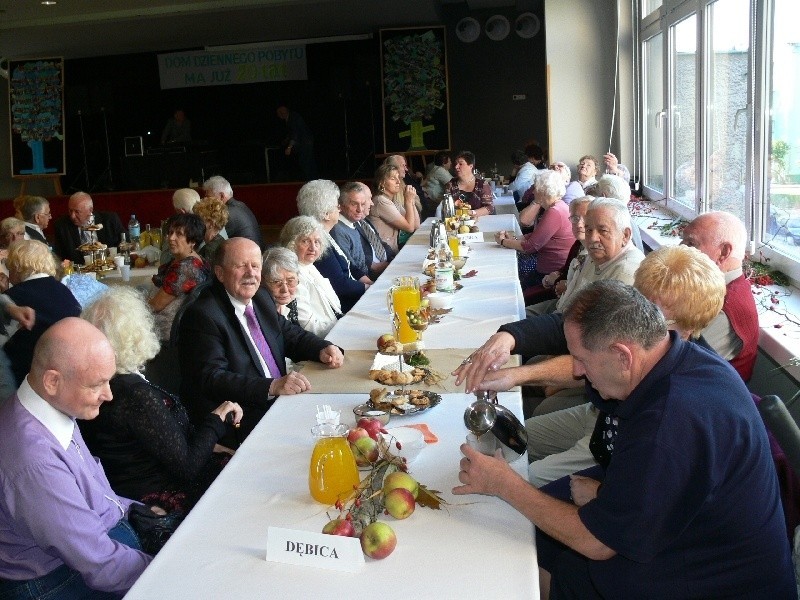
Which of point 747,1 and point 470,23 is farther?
point 470,23

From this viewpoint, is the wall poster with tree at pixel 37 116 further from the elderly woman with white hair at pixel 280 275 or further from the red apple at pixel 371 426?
the red apple at pixel 371 426

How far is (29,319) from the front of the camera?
366cm

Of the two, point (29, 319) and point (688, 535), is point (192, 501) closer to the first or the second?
point (688, 535)

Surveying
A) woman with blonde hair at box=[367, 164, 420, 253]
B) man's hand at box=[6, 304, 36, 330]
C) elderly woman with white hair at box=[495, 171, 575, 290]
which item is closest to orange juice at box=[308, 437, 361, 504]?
man's hand at box=[6, 304, 36, 330]

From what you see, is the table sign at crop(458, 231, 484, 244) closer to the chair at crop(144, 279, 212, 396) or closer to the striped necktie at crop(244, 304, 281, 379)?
the chair at crop(144, 279, 212, 396)

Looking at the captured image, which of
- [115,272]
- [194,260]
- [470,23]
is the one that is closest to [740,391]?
[194,260]

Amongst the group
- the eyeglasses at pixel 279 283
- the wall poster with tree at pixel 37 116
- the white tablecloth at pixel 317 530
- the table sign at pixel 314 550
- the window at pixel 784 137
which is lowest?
the white tablecloth at pixel 317 530

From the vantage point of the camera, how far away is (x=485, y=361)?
2.31 meters

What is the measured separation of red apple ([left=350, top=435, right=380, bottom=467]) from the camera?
6.12ft

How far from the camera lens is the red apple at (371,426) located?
6.35ft

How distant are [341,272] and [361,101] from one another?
31.2ft

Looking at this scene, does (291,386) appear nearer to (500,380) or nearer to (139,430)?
(139,430)

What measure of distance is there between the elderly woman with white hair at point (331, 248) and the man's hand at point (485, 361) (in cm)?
214

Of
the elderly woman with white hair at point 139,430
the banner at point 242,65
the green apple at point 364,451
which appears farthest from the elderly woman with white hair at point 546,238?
the banner at point 242,65
